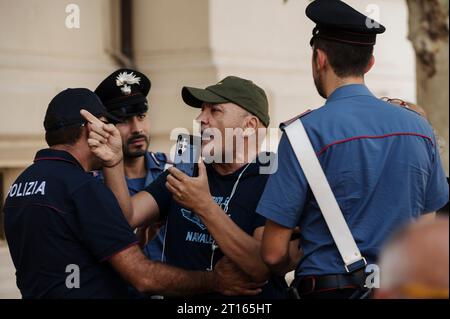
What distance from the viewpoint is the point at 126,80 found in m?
4.50

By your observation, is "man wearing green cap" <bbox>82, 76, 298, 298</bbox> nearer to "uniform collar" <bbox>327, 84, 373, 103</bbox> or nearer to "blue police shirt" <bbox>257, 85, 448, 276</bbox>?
"blue police shirt" <bbox>257, 85, 448, 276</bbox>

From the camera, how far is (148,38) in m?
8.26

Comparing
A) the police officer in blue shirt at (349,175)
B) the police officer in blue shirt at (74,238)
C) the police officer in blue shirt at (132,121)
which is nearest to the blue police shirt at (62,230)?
the police officer in blue shirt at (74,238)

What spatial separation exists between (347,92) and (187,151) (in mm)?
1022

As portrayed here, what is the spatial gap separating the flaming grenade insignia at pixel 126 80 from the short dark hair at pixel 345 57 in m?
1.47

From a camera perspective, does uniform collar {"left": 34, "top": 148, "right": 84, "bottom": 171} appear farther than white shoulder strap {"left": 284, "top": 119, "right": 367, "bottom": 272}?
Yes

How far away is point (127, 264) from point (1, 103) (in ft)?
13.3

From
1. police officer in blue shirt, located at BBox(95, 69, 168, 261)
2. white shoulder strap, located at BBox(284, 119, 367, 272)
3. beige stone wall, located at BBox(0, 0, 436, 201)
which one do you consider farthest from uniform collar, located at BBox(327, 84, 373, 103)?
beige stone wall, located at BBox(0, 0, 436, 201)

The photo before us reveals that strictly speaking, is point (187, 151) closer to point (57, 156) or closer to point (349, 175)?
point (57, 156)

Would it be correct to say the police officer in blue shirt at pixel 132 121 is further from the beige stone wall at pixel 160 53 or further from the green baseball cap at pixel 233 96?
the beige stone wall at pixel 160 53

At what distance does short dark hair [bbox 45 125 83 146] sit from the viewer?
138 inches

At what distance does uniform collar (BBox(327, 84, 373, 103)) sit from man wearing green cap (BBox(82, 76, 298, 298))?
0.58 m

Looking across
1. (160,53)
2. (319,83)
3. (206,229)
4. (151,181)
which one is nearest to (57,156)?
(206,229)
